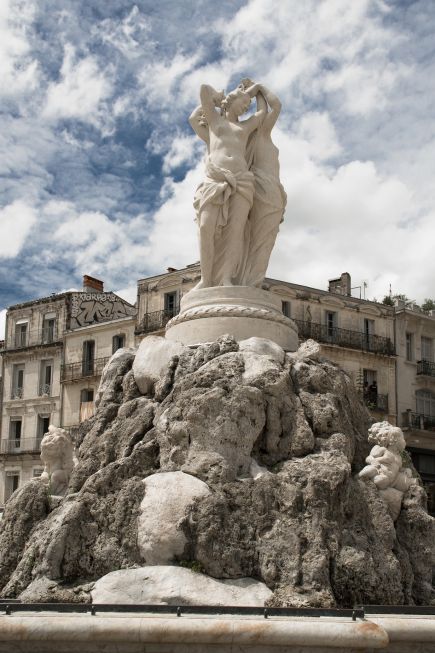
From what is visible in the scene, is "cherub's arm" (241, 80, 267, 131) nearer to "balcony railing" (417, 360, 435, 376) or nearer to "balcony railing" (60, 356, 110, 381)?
"balcony railing" (60, 356, 110, 381)

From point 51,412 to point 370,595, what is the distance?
132ft

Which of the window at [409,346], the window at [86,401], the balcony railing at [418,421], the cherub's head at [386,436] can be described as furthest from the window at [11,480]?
the cherub's head at [386,436]

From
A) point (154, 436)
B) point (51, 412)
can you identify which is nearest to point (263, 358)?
point (154, 436)

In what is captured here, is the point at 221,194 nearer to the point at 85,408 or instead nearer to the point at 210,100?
the point at 210,100

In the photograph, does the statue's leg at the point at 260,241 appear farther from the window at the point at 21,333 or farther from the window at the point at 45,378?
the window at the point at 21,333

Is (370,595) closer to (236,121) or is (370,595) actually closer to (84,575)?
(84,575)

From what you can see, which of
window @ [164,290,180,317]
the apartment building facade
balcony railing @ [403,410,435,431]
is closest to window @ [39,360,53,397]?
the apartment building facade

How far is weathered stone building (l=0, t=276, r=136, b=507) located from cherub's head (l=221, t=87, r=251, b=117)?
32.2 m

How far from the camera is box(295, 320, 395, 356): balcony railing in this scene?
44.5 metres

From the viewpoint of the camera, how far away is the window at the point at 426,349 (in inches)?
1953

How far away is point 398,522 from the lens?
1267 cm

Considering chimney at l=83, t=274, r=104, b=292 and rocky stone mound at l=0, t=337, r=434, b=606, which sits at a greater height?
chimney at l=83, t=274, r=104, b=292

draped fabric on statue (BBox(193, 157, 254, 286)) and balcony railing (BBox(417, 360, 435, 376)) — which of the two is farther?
balcony railing (BBox(417, 360, 435, 376))

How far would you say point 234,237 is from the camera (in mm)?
15430
